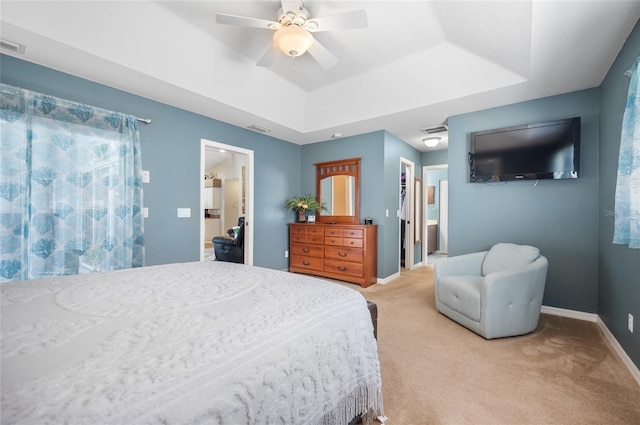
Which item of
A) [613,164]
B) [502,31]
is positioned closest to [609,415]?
[613,164]

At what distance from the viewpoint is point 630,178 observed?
166 cm

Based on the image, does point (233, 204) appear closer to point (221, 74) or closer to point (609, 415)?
point (221, 74)

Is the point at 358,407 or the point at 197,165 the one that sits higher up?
the point at 197,165

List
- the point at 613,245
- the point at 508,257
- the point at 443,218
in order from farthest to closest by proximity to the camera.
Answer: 1. the point at 443,218
2. the point at 508,257
3. the point at 613,245

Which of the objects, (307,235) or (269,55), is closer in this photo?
(269,55)

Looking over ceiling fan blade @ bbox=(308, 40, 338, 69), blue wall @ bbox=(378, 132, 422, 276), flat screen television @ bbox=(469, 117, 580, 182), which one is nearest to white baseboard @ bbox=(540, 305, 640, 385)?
flat screen television @ bbox=(469, 117, 580, 182)

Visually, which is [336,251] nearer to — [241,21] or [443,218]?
[241,21]

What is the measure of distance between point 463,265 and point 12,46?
15.4ft

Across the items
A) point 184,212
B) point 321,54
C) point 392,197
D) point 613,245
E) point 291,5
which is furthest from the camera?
point 392,197

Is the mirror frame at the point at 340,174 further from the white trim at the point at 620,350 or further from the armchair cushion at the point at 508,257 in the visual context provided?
the white trim at the point at 620,350

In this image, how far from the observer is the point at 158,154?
325 centimetres

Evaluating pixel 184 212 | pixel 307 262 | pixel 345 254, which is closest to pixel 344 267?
pixel 345 254

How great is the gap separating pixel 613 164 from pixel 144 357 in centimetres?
358

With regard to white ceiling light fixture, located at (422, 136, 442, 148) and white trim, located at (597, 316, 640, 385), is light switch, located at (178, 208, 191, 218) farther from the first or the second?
white trim, located at (597, 316, 640, 385)
